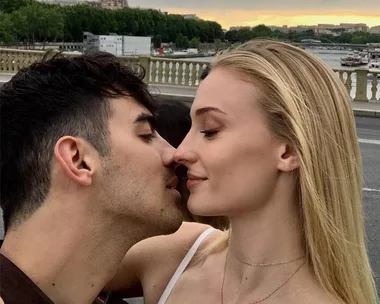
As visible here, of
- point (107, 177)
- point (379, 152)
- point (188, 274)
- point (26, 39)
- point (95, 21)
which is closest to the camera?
point (107, 177)

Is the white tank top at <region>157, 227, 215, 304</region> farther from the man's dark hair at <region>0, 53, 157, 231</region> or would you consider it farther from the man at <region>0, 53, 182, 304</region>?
the man's dark hair at <region>0, 53, 157, 231</region>

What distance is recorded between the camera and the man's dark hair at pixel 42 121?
173cm

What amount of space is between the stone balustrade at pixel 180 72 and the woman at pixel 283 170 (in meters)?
13.4

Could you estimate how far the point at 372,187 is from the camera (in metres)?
8.02

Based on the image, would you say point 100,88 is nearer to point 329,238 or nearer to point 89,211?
point 89,211

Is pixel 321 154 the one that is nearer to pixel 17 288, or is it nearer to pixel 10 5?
pixel 17 288

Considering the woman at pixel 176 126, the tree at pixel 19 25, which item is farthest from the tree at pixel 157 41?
the woman at pixel 176 126

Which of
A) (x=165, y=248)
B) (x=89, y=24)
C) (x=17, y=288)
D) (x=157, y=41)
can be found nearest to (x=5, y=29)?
(x=157, y=41)

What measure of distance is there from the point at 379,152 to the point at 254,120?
9347 millimetres

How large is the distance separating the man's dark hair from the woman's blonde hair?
416 mm

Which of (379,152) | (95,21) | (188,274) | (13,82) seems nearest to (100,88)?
(13,82)

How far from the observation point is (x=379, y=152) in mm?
10555

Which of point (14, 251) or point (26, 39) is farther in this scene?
point (26, 39)

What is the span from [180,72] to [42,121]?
18187 millimetres
